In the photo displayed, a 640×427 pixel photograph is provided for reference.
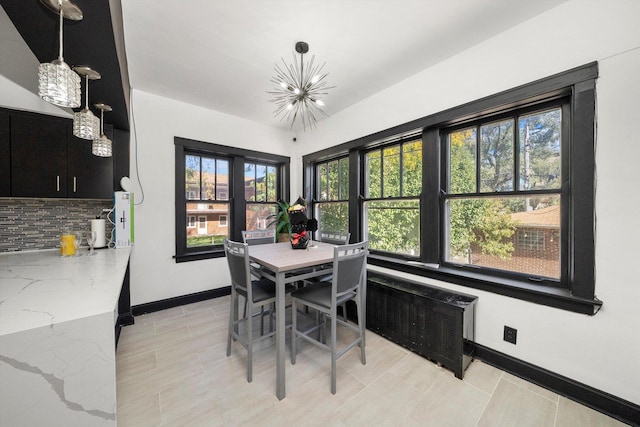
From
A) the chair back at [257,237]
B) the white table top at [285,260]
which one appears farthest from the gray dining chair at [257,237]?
the white table top at [285,260]

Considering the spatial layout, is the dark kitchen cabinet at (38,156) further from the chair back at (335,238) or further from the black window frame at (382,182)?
the black window frame at (382,182)

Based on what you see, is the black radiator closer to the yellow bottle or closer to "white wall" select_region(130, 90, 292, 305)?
"white wall" select_region(130, 90, 292, 305)

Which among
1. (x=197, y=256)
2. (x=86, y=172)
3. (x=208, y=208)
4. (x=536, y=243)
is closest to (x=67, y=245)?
(x=86, y=172)

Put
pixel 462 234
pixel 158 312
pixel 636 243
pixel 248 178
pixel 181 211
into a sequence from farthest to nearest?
pixel 248 178 → pixel 181 211 → pixel 158 312 → pixel 462 234 → pixel 636 243

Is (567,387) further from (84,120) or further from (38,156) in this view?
(38,156)

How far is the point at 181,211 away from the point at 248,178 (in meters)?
1.15

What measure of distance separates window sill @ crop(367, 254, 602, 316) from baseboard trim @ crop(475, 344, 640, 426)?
0.50 m

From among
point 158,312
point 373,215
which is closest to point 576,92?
point 373,215

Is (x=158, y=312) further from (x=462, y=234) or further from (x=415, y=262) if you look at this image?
(x=462, y=234)

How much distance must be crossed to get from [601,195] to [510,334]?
1182 mm

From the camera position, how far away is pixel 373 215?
3.18 meters

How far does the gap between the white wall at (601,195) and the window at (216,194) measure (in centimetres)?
321

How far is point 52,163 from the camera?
2.19 m

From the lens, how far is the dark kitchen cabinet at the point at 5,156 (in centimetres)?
197
